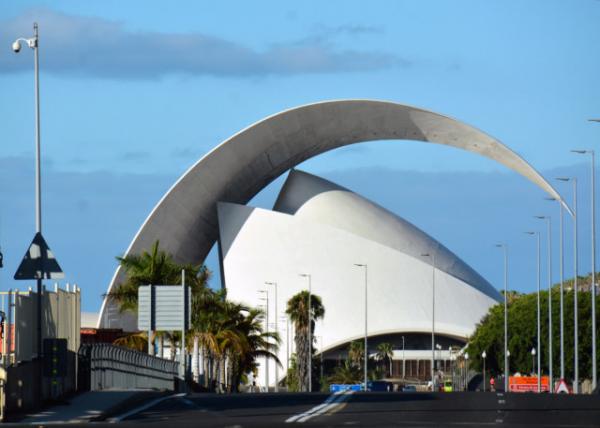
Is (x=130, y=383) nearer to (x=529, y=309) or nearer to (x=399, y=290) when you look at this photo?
(x=529, y=309)

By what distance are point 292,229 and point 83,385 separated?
6518 centimetres

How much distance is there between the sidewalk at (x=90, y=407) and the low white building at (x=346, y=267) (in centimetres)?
6535

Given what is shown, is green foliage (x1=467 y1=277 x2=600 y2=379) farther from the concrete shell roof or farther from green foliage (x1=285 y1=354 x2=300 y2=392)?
green foliage (x1=285 y1=354 x2=300 y2=392)

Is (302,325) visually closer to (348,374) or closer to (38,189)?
(348,374)

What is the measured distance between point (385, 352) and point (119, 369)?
227 ft

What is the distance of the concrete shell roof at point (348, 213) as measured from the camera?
307 feet

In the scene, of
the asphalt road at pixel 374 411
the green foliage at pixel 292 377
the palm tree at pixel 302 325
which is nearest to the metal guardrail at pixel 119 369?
the asphalt road at pixel 374 411

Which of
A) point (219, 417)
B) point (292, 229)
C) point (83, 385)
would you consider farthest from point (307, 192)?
point (219, 417)

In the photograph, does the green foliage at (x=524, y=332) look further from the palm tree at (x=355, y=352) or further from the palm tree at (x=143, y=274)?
the palm tree at (x=143, y=274)

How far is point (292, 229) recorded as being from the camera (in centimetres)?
9431

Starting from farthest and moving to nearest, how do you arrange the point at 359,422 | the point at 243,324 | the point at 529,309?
the point at 529,309
the point at 243,324
the point at 359,422

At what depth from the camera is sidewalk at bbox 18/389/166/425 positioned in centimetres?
2120

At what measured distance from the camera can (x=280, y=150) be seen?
86.2 meters

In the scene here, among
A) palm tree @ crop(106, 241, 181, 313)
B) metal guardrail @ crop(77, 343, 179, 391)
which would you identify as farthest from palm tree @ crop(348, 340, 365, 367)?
metal guardrail @ crop(77, 343, 179, 391)
